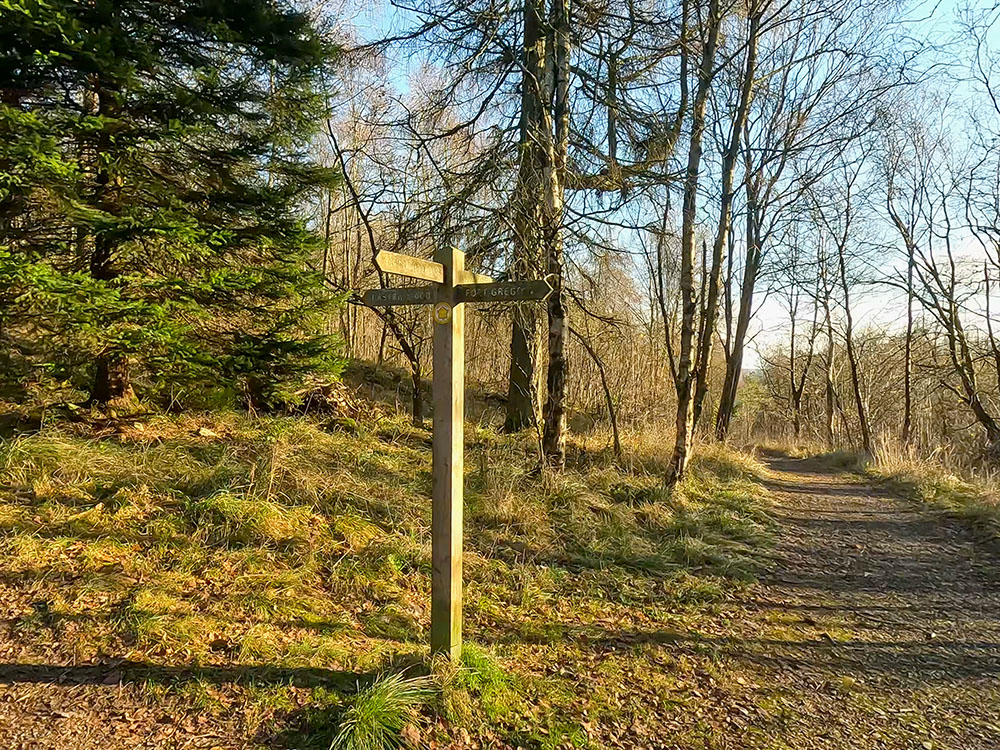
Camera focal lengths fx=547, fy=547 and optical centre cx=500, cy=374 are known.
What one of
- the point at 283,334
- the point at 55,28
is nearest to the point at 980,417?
the point at 283,334

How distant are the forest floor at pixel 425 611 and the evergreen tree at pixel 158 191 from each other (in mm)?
1006

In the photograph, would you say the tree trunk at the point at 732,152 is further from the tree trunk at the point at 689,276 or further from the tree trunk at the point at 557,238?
the tree trunk at the point at 557,238

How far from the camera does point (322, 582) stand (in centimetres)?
407

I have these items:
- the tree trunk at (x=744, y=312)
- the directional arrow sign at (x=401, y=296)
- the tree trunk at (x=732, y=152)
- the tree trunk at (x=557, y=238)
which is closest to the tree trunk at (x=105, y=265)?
the directional arrow sign at (x=401, y=296)

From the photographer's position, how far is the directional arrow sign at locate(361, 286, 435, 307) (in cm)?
308

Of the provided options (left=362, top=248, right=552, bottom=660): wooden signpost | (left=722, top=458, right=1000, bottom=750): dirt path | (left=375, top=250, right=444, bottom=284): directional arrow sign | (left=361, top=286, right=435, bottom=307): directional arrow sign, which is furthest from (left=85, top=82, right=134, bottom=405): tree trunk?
(left=722, top=458, right=1000, bottom=750): dirt path

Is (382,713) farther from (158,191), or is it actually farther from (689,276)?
(689,276)

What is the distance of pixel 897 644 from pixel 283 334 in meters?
6.54

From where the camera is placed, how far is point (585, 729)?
2.85m

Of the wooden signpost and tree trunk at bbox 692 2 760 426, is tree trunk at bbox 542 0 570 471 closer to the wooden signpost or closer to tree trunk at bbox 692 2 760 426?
tree trunk at bbox 692 2 760 426

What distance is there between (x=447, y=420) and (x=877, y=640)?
360 cm

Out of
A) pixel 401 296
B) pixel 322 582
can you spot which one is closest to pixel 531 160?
pixel 401 296

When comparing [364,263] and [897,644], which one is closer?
[897,644]

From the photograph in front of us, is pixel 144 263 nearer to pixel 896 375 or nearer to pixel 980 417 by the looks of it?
pixel 980 417
